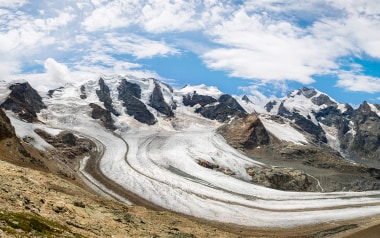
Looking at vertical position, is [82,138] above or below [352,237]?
below

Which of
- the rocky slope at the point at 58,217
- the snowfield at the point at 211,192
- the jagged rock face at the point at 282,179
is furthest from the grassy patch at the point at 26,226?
the jagged rock face at the point at 282,179

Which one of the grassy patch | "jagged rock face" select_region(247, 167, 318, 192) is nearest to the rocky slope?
the grassy patch

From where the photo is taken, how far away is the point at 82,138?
17338 cm

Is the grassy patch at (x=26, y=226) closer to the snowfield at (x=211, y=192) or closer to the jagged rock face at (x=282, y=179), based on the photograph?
the snowfield at (x=211, y=192)

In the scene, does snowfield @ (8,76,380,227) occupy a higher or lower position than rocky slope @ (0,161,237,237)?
lower

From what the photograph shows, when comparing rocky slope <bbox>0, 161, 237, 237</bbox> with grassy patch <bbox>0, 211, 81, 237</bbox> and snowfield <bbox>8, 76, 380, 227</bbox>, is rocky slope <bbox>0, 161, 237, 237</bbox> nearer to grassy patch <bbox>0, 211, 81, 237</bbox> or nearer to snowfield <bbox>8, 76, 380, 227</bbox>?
grassy patch <bbox>0, 211, 81, 237</bbox>

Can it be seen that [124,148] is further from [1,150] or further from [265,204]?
[1,150]

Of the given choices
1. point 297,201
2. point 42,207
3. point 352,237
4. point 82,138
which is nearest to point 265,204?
point 297,201

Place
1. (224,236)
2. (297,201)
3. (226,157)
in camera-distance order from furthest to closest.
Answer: (226,157) → (297,201) → (224,236)

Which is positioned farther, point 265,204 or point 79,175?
point 79,175

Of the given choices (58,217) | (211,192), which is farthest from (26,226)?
(211,192)

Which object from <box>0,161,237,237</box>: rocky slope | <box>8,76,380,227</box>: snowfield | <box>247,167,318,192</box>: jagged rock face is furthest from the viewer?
<box>247,167,318,192</box>: jagged rock face

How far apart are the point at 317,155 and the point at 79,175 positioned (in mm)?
118225

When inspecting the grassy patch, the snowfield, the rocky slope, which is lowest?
the snowfield
